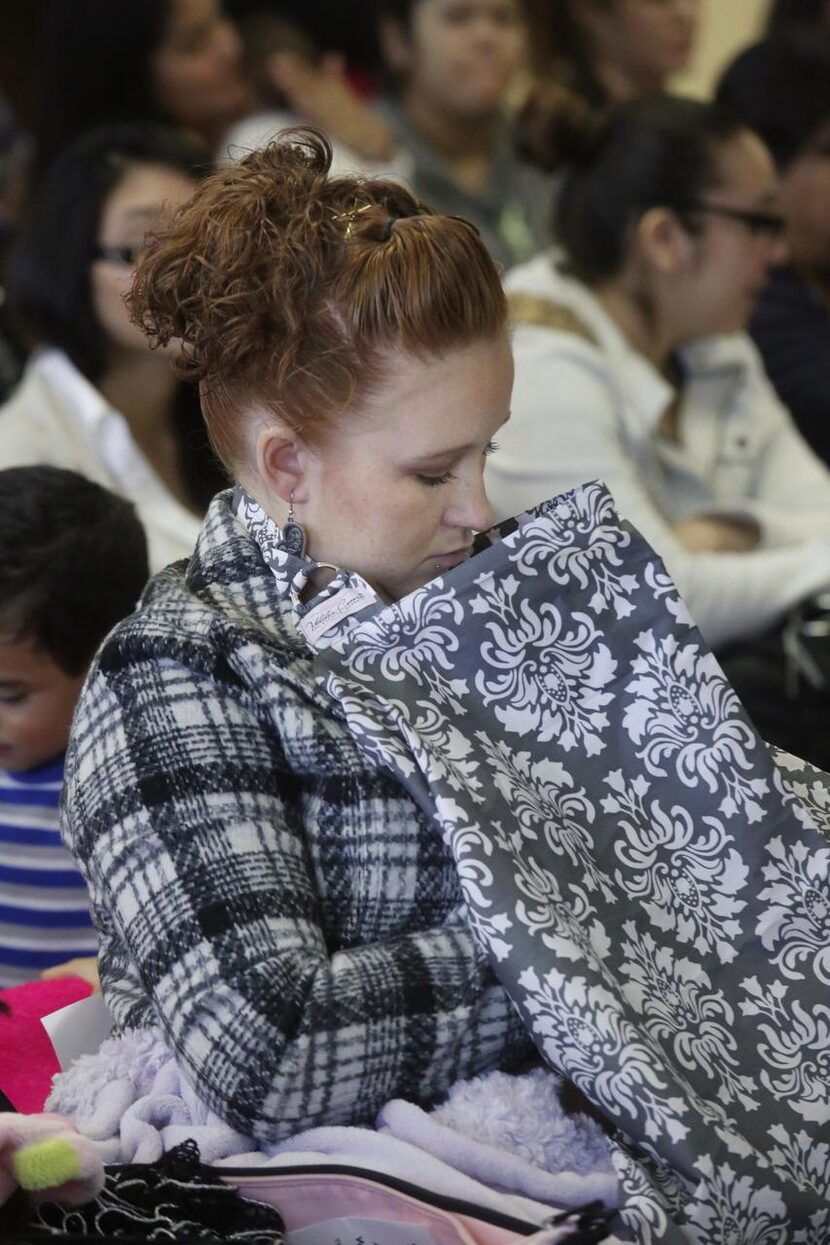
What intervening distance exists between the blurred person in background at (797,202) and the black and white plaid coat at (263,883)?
6.59 feet

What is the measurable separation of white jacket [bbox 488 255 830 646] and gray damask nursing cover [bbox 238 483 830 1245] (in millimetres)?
1068

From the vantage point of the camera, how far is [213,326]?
4.03ft

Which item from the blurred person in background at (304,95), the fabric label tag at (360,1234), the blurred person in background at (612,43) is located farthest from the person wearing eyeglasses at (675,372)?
the fabric label tag at (360,1234)

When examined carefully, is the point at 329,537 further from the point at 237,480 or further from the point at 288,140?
the point at 288,140

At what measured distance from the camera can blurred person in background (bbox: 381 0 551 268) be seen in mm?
3512

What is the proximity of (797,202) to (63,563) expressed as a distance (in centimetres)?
212

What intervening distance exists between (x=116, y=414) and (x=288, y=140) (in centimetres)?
106

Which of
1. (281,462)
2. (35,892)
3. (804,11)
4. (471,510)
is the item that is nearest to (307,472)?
(281,462)

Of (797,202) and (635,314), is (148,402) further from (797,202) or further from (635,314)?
(797,202)

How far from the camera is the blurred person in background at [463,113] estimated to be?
3512 mm

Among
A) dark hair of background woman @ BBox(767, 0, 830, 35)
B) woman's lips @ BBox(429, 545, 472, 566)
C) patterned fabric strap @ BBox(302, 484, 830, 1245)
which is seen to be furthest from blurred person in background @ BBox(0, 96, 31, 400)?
dark hair of background woman @ BBox(767, 0, 830, 35)

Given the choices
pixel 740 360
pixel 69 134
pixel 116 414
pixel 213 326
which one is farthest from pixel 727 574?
→ pixel 69 134

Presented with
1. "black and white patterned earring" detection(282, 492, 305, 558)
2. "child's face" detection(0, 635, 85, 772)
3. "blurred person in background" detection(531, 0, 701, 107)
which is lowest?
"child's face" detection(0, 635, 85, 772)

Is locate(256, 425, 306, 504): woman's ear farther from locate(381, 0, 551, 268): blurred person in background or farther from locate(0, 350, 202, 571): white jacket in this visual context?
locate(381, 0, 551, 268): blurred person in background
